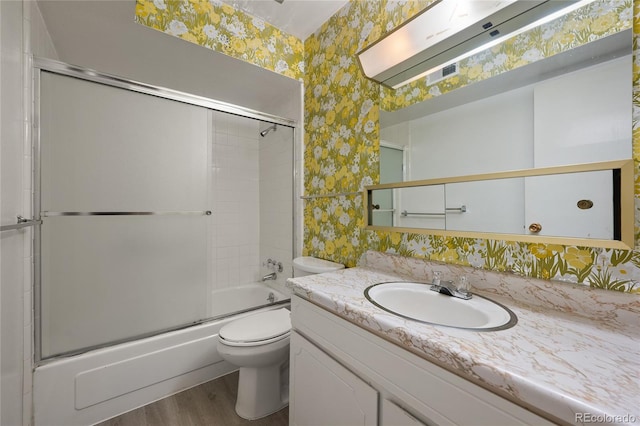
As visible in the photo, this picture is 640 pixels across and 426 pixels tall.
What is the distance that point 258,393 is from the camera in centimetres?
139

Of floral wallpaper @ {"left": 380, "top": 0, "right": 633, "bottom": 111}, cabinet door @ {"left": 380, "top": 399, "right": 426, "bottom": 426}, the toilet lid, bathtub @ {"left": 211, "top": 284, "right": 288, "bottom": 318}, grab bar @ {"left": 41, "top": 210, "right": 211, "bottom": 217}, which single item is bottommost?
bathtub @ {"left": 211, "top": 284, "right": 288, "bottom": 318}

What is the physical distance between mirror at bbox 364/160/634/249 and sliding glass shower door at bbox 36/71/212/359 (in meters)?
1.33

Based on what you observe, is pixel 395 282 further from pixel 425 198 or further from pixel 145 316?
pixel 145 316

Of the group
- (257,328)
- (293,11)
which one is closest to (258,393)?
(257,328)

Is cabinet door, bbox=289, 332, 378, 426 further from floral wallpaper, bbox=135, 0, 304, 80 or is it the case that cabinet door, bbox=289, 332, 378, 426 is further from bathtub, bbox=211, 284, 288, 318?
floral wallpaper, bbox=135, 0, 304, 80

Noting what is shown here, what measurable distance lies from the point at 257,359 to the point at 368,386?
2.58 ft

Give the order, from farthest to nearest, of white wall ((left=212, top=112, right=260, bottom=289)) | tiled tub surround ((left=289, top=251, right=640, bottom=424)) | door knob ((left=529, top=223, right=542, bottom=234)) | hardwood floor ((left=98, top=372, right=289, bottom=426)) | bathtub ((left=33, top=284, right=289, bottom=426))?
white wall ((left=212, top=112, right=260, bottom=289)) < hardwood floor ((left=98, top=372, right=289, bottom=426)) < bathtub ((left=33, top=284, right=289, bottom=426)) < door knob ((left=529, top=223, right=542, bottom=234)) < tiled tub surround ((left=289, top=251, right=640, bottom=424))

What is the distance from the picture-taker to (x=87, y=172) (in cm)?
131

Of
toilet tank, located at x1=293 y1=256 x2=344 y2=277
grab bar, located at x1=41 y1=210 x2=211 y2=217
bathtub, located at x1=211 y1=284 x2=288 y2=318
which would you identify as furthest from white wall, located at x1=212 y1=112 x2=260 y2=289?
toilet tank, located at x1=293 y1=256 x2=344 y2=277

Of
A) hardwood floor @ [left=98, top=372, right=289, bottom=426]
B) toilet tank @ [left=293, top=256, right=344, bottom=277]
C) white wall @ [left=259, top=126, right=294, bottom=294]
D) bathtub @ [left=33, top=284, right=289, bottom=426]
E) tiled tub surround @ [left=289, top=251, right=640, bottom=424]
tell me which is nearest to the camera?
tiled tub surround @ [left=289, top=251, right=640, bottom=424]

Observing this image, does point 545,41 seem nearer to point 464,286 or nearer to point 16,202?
point 464,286

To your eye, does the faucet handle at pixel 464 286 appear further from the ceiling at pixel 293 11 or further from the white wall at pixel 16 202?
the ceiling at pixel 293 11

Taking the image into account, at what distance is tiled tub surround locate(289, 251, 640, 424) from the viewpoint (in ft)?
1.45

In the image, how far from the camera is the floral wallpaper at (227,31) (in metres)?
1.49
